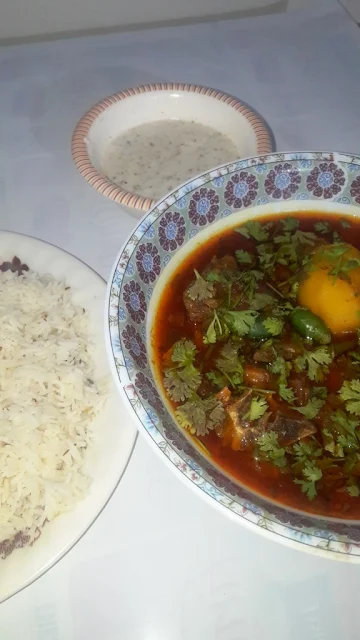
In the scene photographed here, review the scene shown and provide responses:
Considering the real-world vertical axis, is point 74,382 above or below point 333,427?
below

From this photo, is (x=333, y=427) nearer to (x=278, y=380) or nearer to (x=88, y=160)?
(x=278, y=380)

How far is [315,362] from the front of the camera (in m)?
1.75

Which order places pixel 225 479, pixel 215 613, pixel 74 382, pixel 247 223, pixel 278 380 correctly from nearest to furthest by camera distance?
pixel 225 479, pixel 215 613, pixel 278 380, pixel 74 382, pixel 247 223

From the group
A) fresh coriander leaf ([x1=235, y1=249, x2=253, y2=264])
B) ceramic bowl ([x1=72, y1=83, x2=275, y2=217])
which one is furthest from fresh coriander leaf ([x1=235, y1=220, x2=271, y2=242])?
ceramic bowl ([x1=72, y1=83, x2=275, y2=217])

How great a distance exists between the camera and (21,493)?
5.74 ft

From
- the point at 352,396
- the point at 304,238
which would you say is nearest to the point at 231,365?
the point at 352,396

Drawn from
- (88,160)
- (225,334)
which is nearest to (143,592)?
(225,334)

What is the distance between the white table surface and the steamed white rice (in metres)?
0.19

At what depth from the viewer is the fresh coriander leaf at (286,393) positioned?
1.71m

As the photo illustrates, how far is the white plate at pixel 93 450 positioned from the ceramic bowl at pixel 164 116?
411 millimetres

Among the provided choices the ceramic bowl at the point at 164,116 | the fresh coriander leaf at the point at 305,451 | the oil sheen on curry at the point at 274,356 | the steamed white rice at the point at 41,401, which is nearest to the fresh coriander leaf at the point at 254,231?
the oil sheen on curry at the point at 274,356

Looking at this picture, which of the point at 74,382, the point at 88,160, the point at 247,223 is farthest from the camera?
the point at 88,160

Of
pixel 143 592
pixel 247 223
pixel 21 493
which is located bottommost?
pixel 143 592

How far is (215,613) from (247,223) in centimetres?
138
